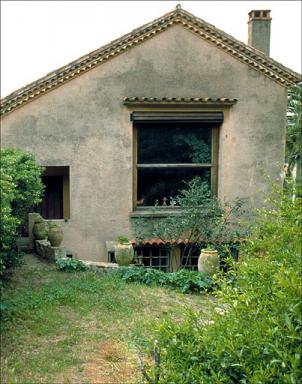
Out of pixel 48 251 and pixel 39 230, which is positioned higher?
pixel 39 230

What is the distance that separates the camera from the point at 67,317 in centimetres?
780

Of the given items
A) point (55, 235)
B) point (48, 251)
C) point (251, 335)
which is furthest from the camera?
point (55, 235)

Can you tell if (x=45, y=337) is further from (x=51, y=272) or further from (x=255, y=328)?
(x=255, y=328)

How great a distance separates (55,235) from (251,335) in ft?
32.2

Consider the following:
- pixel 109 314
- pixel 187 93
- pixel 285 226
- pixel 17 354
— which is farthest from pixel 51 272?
pixel 285 226

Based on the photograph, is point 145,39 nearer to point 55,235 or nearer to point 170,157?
point 170,157

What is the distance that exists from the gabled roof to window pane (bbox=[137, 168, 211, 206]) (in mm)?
3549

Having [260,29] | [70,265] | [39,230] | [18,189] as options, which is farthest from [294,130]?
[18,189]

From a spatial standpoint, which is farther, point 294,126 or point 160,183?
point 294,126

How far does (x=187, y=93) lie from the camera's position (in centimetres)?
1302

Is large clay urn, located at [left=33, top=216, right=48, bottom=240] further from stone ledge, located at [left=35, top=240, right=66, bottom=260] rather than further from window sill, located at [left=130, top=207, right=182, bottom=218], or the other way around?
window sill, located at [left=130, top=207, right=182, bottom=218]

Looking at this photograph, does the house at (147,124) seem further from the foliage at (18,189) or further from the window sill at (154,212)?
the foliage at (18,189)

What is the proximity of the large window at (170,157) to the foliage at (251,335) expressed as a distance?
32.2ft

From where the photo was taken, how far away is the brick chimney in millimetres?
14859
